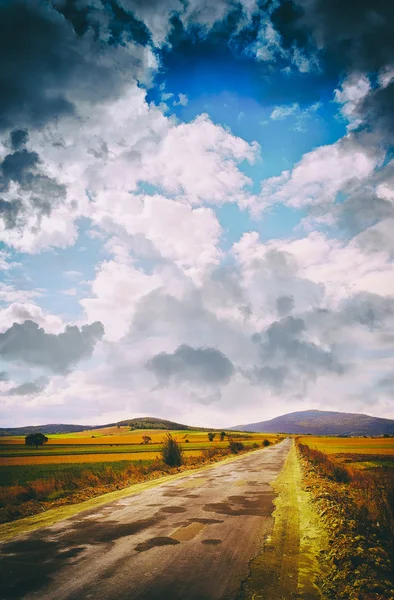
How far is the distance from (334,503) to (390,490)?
226 centimetres

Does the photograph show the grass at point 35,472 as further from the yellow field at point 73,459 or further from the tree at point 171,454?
the yellow field at point 73,459

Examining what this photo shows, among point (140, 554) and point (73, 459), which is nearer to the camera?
point (140, 554)

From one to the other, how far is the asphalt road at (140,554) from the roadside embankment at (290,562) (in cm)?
27

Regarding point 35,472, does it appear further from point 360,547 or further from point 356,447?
point 356,447

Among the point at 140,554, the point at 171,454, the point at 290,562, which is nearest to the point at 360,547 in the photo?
the point at 290,562

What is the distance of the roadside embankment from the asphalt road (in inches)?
10.6

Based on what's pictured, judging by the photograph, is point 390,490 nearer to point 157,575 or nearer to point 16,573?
point 157,575

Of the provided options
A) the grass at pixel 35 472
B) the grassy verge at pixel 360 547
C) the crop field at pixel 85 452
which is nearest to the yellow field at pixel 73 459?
the crop field at pixel 85 452

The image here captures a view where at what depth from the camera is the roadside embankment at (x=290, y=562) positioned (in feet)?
17.4

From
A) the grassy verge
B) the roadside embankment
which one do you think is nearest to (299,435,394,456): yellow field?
the grassy verge

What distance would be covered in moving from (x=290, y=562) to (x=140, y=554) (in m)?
3.22

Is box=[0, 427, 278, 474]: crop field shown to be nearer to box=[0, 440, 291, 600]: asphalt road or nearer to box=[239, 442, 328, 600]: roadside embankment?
box=[0, 440, 291, 600]: asphalt road

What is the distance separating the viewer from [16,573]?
5.88 m

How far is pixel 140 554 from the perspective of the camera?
682cm
